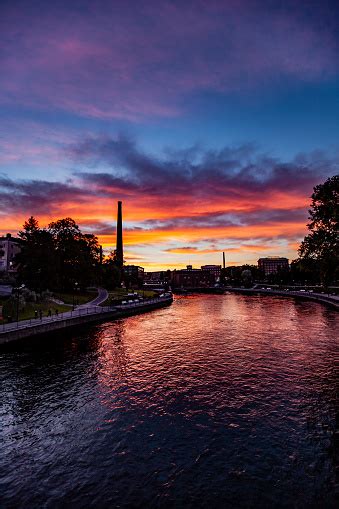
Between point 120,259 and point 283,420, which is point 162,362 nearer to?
point 283,420

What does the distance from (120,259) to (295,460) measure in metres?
146

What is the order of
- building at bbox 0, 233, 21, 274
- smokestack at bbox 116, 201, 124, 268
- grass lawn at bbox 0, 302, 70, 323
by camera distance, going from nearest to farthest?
grass lawn at bbox 0, 302, 70, 323, building at bbox 0, 233, 21, 274, smokestack at bbox 116, 201, 124, 268

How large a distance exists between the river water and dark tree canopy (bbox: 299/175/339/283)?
26555 millimetres

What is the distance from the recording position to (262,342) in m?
40.7

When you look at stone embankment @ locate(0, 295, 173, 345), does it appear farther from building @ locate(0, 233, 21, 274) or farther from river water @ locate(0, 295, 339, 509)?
building @ locate(0, 233, 21, 274)

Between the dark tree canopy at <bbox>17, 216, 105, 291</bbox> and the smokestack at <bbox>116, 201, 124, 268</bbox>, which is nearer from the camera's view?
the dark tree canopy at <bbox>17, 216, 105, 291</bbox>

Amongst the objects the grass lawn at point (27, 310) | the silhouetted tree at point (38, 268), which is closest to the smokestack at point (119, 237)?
the silhouetted tree at point (38, 268)

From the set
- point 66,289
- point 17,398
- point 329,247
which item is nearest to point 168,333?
point 17,398

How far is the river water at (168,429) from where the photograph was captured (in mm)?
12430

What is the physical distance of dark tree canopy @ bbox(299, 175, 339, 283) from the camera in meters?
55.8

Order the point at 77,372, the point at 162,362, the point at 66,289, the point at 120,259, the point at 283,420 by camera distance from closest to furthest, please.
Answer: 1. the point at 283,420
2. the point at 77,372
3. the point at 162,362
4. the point at 66,289
5. the point at 120,259

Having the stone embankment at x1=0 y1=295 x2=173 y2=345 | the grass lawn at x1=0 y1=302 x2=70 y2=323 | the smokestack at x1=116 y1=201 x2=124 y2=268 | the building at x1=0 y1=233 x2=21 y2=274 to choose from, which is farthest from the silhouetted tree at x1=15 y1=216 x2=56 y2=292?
the smokestack at x1=116 y1=201 x2=124 y2=268

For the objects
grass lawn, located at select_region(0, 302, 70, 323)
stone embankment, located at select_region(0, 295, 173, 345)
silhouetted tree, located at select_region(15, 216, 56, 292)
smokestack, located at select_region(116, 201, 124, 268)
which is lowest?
stone embankment, located at select_region(0, 295, 173, 345)

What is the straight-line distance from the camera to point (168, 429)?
17531mm
